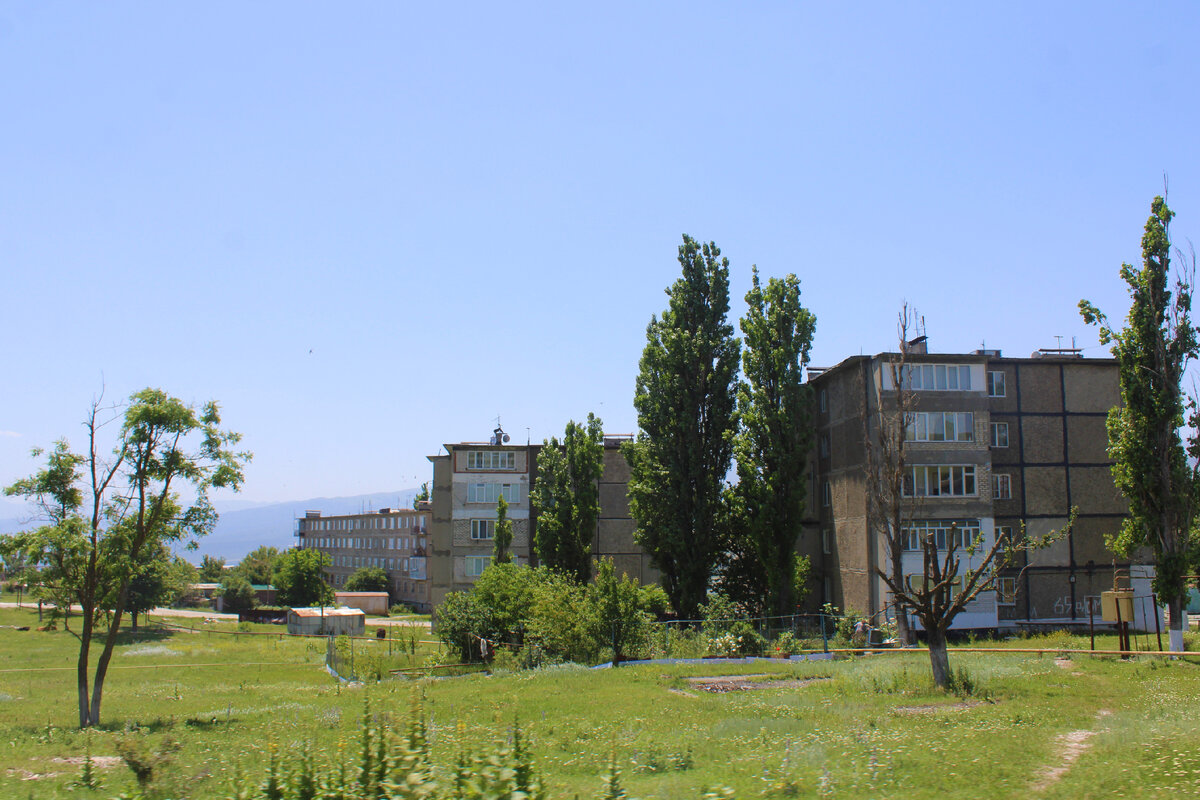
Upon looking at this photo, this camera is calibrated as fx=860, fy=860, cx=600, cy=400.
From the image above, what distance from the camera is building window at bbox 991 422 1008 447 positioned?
4672 centimetres

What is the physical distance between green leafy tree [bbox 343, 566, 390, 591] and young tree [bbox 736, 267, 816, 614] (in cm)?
8343

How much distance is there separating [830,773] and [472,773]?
20.7 feet

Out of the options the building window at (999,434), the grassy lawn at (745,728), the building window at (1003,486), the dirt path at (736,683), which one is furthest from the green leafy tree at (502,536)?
the dirt path at (736,683)

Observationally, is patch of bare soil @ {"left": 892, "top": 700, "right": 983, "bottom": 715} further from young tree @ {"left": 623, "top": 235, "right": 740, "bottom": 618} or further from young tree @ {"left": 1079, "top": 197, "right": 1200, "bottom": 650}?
young tree @ {"left": 623, "top": 235, "right": 740, "bottom": 618}

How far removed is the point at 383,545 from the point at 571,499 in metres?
79.4

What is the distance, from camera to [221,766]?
14859mm

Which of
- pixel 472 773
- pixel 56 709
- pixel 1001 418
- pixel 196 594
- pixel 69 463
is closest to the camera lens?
pixel 472 773

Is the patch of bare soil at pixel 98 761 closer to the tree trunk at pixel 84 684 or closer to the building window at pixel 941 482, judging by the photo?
the tree trunk at pixel 84 684

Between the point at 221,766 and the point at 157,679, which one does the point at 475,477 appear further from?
the point at 221,766

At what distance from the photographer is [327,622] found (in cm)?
8162

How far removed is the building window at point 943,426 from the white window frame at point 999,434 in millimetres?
5000

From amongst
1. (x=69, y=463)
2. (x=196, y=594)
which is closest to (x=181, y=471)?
(x=69, y=463)

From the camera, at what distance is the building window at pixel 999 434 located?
46719 millimetres

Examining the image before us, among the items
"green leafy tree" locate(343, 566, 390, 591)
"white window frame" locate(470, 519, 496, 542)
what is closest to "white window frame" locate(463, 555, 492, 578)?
"white window frame" locate(470, 519, 496, 542)
